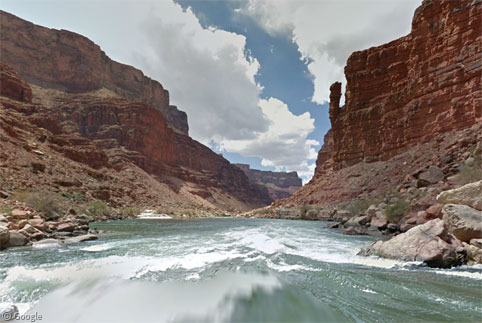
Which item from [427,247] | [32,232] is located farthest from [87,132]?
[427,247]

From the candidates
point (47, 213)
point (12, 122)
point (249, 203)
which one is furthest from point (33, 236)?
point (249, 203)

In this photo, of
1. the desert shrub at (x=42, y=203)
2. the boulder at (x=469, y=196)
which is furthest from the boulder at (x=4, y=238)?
the boulder at (x=469, y=196)

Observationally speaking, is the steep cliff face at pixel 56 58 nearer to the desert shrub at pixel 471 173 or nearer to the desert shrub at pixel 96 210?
the desert shrub at pixel 96 210

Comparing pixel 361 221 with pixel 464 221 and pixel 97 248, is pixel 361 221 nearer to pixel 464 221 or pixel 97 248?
pixel 464 221

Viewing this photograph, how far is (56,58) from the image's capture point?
8688 cm

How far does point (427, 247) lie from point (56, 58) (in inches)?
4509

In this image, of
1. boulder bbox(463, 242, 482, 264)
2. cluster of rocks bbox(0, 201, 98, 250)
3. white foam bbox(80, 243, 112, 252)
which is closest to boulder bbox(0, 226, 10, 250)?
cluster of rocks bbox(0, 201, 98, 250)

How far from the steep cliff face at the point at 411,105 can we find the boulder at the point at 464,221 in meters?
11.9

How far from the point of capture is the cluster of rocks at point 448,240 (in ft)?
21.3

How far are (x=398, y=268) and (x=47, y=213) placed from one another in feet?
67.2

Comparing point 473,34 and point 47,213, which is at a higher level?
point 473,34

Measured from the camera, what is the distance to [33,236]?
10.1 m

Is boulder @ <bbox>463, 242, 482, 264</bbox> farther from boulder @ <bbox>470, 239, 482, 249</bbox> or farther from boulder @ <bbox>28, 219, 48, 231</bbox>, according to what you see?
boulder @ <bbox>28, 219, 48, 231</bbox>

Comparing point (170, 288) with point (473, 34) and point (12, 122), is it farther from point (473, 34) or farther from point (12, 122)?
point (12, 122)
